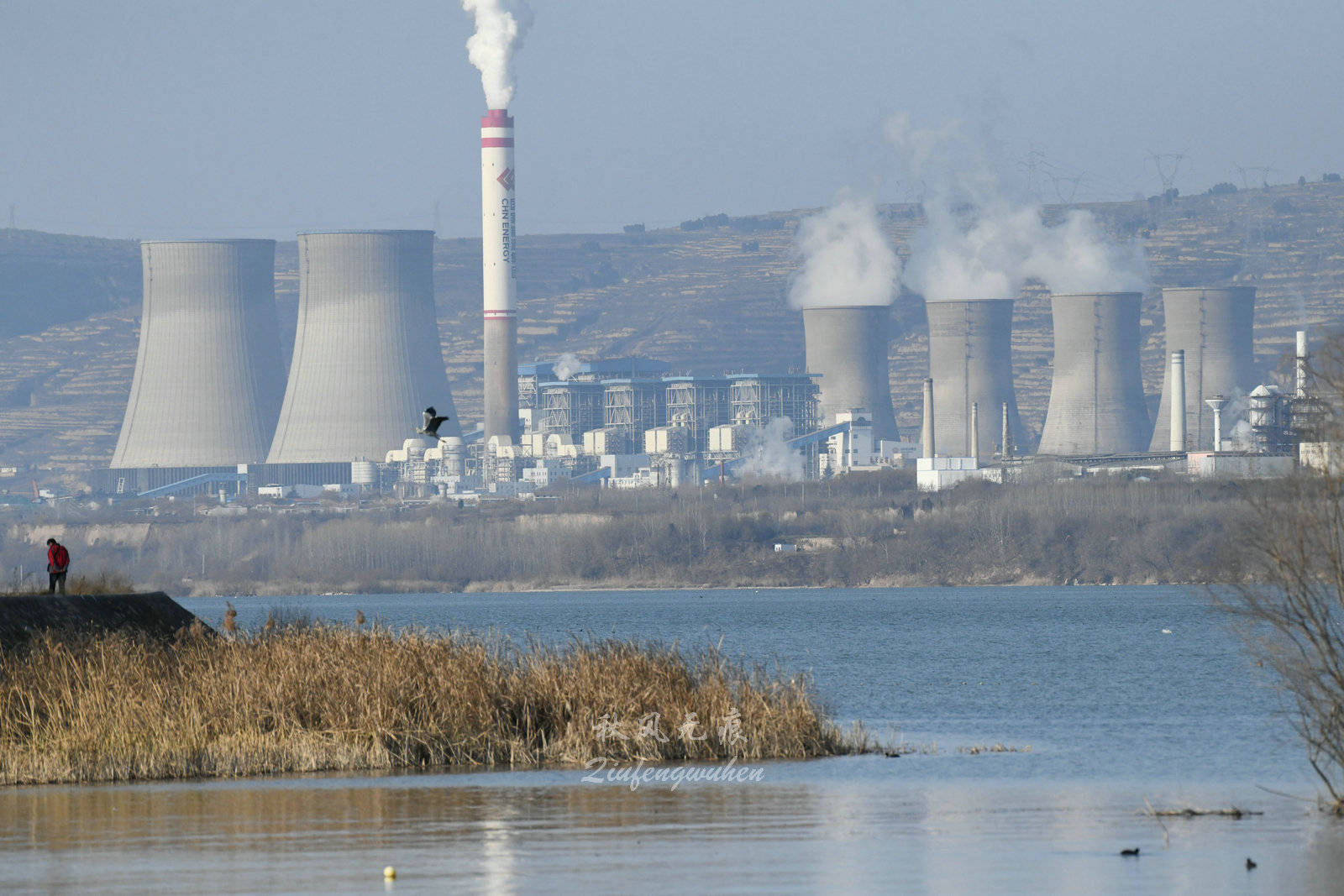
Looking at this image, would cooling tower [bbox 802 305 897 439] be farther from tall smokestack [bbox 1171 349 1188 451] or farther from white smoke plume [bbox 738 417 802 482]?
tall smokestack [bbox 1171 349 1188 451]

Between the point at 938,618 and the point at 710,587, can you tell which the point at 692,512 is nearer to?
the point at 710,587

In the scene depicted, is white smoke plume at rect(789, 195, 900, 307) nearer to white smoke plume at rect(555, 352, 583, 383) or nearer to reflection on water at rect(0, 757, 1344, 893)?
white smoke plume at rect(555, 352, 583, 383)

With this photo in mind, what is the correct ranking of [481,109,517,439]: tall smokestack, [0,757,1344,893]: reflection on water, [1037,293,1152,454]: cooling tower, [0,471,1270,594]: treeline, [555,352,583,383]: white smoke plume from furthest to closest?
[555,352,583,383]: white smoke plume, [1037,293,1152,454]: cooling tower, [481,109,517,439]: tall smokestack, [0,471,1270,594]: treeline, [0,757,1344,893]: reflection on water

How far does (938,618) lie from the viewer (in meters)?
62.5

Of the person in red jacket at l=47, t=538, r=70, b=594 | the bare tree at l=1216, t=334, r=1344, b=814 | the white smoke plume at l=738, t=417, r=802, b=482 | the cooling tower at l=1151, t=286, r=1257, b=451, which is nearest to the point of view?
the bare tree at l=1216, t=334, r=1344, b=814

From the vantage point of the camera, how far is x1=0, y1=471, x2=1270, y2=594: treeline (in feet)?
304

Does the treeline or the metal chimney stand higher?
the metal chimney

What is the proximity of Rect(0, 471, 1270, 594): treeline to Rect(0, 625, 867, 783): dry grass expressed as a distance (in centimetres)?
7403

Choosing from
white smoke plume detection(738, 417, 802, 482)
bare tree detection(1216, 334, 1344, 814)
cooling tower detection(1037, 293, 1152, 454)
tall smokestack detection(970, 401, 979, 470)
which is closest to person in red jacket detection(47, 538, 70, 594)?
bare tree detection(1216, 334, 1344, 814)

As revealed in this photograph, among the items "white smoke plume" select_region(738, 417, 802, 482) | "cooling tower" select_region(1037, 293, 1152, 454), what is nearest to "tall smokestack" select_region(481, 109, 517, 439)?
"white smoke plume" select_region(738, 417, 802, 482)

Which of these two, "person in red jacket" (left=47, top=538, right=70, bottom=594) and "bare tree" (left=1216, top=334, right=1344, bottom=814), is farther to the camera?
"person in red jacket" (left=47, top=538, right=70, bottom=594)

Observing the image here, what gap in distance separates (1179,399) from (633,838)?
95.1m

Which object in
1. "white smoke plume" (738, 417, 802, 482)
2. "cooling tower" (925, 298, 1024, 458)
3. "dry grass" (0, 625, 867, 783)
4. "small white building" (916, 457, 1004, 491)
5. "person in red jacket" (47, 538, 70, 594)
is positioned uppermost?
"cooling tower" (925, 298, 1024, 458)

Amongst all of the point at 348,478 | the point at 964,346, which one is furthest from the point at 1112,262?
the point at 348,478
